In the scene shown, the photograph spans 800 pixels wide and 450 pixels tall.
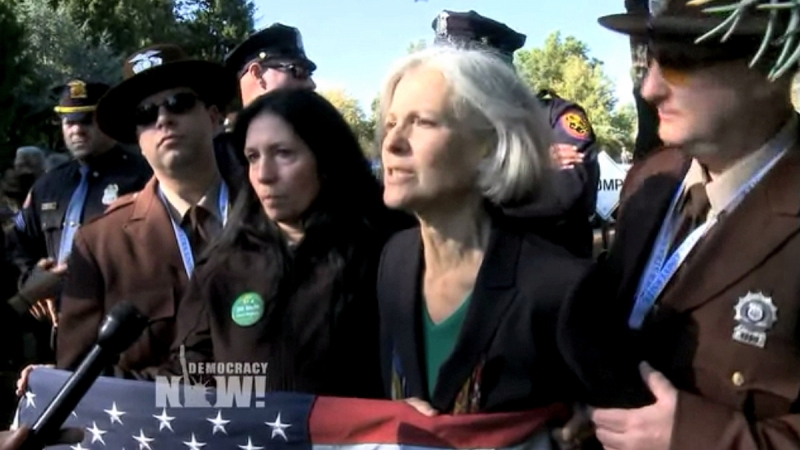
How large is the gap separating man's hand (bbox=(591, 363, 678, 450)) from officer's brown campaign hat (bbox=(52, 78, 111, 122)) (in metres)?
5.00

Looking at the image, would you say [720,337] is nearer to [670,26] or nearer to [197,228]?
[670,26]

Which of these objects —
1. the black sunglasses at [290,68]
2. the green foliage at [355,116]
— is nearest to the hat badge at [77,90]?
the green foliage at [355,116]

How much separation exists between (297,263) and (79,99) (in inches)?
163

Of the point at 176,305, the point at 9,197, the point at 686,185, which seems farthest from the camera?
the point at 9,197

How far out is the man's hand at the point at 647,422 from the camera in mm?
2426

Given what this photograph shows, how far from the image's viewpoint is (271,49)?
521cm

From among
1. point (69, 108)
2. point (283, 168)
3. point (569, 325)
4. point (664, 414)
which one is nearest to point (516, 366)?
point (569, 325)

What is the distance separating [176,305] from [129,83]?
92cm

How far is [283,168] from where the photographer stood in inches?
135

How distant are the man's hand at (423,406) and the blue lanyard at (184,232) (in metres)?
1.19

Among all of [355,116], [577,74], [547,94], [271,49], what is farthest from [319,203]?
[577,74]

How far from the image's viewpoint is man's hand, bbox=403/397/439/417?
273 centimetres

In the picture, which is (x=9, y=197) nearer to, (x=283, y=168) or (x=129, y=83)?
(x=129, y=83)

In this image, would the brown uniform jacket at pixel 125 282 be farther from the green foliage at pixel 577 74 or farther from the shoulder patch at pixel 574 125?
the green foliage at pixel 577 74
